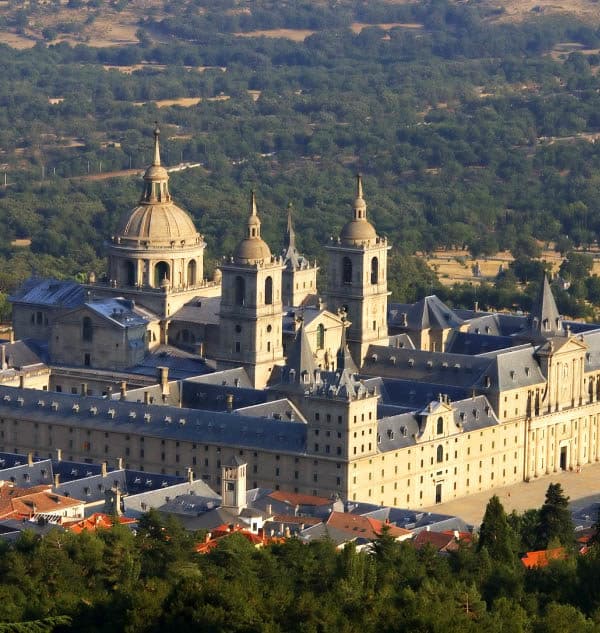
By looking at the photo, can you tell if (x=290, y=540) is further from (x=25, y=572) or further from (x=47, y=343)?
(x=47, y=343)

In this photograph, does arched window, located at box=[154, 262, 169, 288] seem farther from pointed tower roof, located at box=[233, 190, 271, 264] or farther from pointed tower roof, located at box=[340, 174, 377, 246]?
pointed tower roof, located at box=[340, 174, 377, 246]

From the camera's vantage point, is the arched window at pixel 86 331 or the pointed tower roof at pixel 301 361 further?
the arched window at pixel 86 331

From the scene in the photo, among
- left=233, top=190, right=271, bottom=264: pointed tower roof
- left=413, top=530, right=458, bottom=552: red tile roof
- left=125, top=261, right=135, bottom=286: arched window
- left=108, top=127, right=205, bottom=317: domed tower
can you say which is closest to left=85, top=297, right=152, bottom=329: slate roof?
left=108, top=127, right=205, bottom=317: domed tower

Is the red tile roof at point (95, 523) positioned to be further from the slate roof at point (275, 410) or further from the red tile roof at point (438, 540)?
the slate roof at point (275, 410)

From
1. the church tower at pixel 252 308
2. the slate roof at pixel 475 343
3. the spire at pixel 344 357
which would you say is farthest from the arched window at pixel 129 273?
the slate roof at pixel 475 343

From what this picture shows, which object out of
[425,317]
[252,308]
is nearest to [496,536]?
[252,308]

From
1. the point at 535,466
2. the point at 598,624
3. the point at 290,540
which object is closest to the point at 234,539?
the point at 290,540
